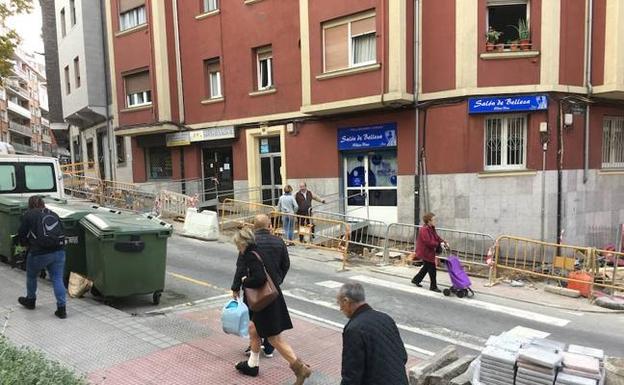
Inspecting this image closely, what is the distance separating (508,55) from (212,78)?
11.0m

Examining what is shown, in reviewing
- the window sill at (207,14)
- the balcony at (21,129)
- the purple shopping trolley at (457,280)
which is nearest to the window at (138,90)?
the window sill at (207,14)

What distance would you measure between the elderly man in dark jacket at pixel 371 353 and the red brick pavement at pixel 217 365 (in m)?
1.83

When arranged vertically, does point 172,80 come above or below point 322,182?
above

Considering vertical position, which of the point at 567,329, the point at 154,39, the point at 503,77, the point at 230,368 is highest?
the point at 154,39

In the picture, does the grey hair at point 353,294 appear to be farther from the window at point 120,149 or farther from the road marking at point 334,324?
the window at point 120,149

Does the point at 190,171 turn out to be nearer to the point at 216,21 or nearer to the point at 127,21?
the point at 216,21

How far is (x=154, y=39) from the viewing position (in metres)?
19.8

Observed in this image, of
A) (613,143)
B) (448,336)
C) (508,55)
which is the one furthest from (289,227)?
(613,143)

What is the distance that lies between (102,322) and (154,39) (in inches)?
623

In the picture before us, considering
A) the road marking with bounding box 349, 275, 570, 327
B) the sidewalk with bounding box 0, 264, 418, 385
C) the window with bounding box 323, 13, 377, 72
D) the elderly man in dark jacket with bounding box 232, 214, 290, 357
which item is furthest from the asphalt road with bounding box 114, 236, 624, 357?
the window with bounding box 323, 13, 377, 72

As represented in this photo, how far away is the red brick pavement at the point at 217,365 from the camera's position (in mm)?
4812

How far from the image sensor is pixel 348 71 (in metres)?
14.1

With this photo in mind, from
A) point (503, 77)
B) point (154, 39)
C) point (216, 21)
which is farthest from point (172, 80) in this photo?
point (503, 77)

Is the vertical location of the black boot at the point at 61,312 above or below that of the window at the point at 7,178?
below
